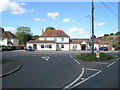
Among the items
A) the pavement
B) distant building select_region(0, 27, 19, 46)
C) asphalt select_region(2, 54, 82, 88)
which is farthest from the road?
distant building select_region(0, 27, 19, 46)

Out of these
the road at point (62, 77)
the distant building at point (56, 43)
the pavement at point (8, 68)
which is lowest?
the road at point (62, 77)

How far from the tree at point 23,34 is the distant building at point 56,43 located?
31.4 m

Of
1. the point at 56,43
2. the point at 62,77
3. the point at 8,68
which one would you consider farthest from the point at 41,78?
the point at 56,43

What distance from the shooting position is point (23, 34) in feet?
281

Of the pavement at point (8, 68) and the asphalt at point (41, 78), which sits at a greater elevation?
the pavement at point (8, 68)

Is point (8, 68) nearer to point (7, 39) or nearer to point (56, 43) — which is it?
point (56, 43)

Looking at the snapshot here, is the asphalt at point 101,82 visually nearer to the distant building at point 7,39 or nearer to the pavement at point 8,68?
the pavement at point 8,68

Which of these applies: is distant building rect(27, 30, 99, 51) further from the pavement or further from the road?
the road

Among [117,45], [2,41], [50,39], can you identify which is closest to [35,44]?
[50,39]

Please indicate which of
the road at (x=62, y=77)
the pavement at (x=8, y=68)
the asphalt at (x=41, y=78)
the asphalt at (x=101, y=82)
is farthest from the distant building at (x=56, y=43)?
the asphalt at (x=101, y=82)

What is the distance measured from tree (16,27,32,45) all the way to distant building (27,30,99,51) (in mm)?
31393

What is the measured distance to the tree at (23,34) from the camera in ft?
281

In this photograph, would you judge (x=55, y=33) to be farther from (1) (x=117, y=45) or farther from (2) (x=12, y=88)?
(2) (x=12, y=88)

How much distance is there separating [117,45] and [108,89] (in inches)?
2358
